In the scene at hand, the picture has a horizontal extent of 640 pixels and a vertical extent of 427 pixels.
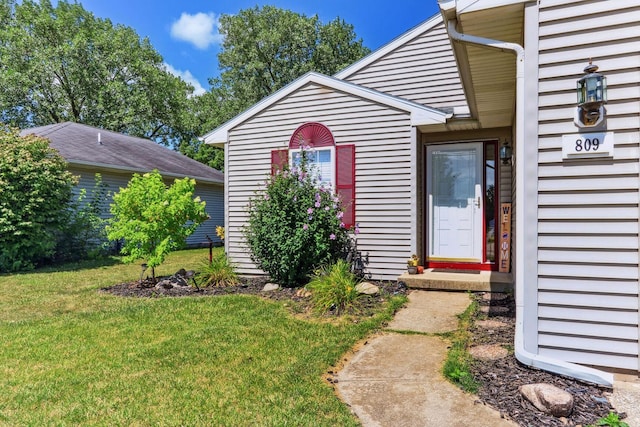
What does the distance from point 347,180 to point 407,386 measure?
4.23 metres

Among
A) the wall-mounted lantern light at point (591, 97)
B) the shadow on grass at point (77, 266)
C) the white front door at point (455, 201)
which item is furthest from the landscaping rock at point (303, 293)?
the shadow on grass at point (77, 266)

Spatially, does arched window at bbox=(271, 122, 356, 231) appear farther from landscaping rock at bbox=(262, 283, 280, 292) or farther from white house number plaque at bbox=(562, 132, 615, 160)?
white house number plaque at bbox=(562, 132, 615, 160)

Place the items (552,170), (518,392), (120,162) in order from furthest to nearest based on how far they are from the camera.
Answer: (120,162), (552,170), (518,392)

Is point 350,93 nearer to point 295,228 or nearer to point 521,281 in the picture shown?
point 295,228

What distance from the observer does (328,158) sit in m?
6.82

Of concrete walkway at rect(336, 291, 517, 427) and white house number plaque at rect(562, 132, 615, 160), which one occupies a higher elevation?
white house number plaque at rect(562, 132, 615, 160)

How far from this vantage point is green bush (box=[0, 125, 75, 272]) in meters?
8.30

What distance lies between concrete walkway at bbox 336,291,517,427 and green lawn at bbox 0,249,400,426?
17cm

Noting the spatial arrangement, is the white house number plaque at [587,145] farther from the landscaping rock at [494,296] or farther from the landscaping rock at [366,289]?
the landscaping rock at [366,289]

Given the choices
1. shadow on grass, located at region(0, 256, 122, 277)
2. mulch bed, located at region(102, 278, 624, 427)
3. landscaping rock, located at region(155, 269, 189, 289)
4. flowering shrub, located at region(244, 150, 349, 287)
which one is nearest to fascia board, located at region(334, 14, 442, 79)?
flowering shrub, located at region(244, 150, 349, 287)

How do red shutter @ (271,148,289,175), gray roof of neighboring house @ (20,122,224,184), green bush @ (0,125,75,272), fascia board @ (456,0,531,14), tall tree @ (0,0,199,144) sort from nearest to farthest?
fascia board @ (456,0,531,14)
red shutter @ (271,148,289,175)
green bush @ (0,125,75,272)
gray roof of neighboring house @ (20,122,224,184)
tall tree @ (0,0,199,144)

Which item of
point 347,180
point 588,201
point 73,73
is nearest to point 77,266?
point 347,180

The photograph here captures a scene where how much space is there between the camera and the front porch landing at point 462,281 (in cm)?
545

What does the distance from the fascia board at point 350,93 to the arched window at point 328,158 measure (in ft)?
2.31
